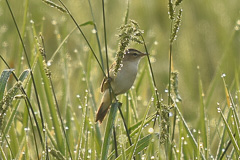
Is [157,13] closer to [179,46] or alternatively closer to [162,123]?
[179,46]

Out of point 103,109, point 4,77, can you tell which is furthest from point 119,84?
point 4,77

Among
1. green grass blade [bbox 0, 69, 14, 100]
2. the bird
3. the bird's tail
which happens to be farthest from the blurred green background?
green grass blade [bbox 0, 69, 14, 100]

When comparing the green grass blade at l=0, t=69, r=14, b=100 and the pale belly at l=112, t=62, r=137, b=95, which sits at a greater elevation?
the pale belly at l=112, t=62, r=137, b=95

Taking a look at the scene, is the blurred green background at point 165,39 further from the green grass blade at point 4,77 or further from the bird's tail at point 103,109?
the green grass blade at point 4,77

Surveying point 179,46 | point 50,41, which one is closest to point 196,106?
point 179,46

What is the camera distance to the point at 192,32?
562 centimetres

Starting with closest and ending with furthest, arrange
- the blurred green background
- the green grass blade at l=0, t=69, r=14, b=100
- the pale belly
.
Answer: the green grass blade at l=0, t=69, r=14, b=100, the pale belly, the blurred green background

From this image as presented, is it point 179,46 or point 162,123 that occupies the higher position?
Answer: point 179,46

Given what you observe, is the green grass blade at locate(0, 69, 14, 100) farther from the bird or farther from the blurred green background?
the blurred green background

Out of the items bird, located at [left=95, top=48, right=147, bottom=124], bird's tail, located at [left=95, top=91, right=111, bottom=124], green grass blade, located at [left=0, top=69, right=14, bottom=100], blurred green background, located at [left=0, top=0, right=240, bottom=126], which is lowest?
green grass blade, located at [left=0, top=69, right=14, bottom=100]

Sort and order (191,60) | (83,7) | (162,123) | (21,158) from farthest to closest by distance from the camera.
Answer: (83,7) < (191,60) < (21,158) < (162,123)

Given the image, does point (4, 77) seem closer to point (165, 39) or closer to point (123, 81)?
point (123, 81)

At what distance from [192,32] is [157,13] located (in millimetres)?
541

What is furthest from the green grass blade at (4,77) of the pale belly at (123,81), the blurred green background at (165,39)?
the blurred green background at (165,39)
